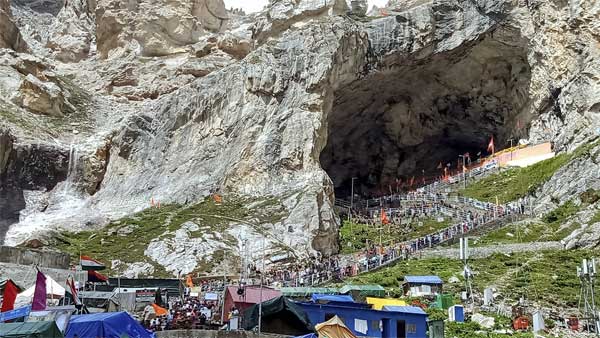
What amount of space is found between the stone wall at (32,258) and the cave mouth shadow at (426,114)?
34.1 m

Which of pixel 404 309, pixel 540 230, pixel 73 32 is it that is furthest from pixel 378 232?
pixel 73 32

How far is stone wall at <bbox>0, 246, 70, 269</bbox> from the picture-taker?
3970 cm

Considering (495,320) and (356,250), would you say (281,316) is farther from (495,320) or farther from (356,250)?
(356,250)

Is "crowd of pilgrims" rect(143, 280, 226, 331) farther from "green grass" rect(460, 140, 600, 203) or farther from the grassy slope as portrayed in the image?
"green grass" rect(460, 140, 600, 203)

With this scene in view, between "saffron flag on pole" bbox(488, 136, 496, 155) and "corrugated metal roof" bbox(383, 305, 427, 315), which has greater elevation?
"saffron flag on pole" bbox(488, 136, 496, 155)

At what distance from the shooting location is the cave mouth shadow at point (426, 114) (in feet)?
237

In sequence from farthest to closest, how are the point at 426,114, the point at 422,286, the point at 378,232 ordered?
the point at 426,114, the point at 378,232, the point at 422,286

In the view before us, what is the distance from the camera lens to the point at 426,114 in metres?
79.2

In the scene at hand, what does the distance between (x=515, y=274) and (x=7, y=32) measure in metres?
73.3

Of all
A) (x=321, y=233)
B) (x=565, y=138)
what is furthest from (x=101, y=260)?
(x=565, y=138)

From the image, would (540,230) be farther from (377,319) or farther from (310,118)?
(377,319)

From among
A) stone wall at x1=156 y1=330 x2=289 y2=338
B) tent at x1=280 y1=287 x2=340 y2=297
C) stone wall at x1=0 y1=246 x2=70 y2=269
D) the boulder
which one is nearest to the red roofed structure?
tent at x1=280 y1=287 x2=340 y2=297

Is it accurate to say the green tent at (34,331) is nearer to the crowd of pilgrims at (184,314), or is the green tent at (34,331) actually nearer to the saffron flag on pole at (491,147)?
the crowd of pilgrims at (184,314)

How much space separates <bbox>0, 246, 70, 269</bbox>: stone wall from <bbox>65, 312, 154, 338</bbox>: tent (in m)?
19.3
